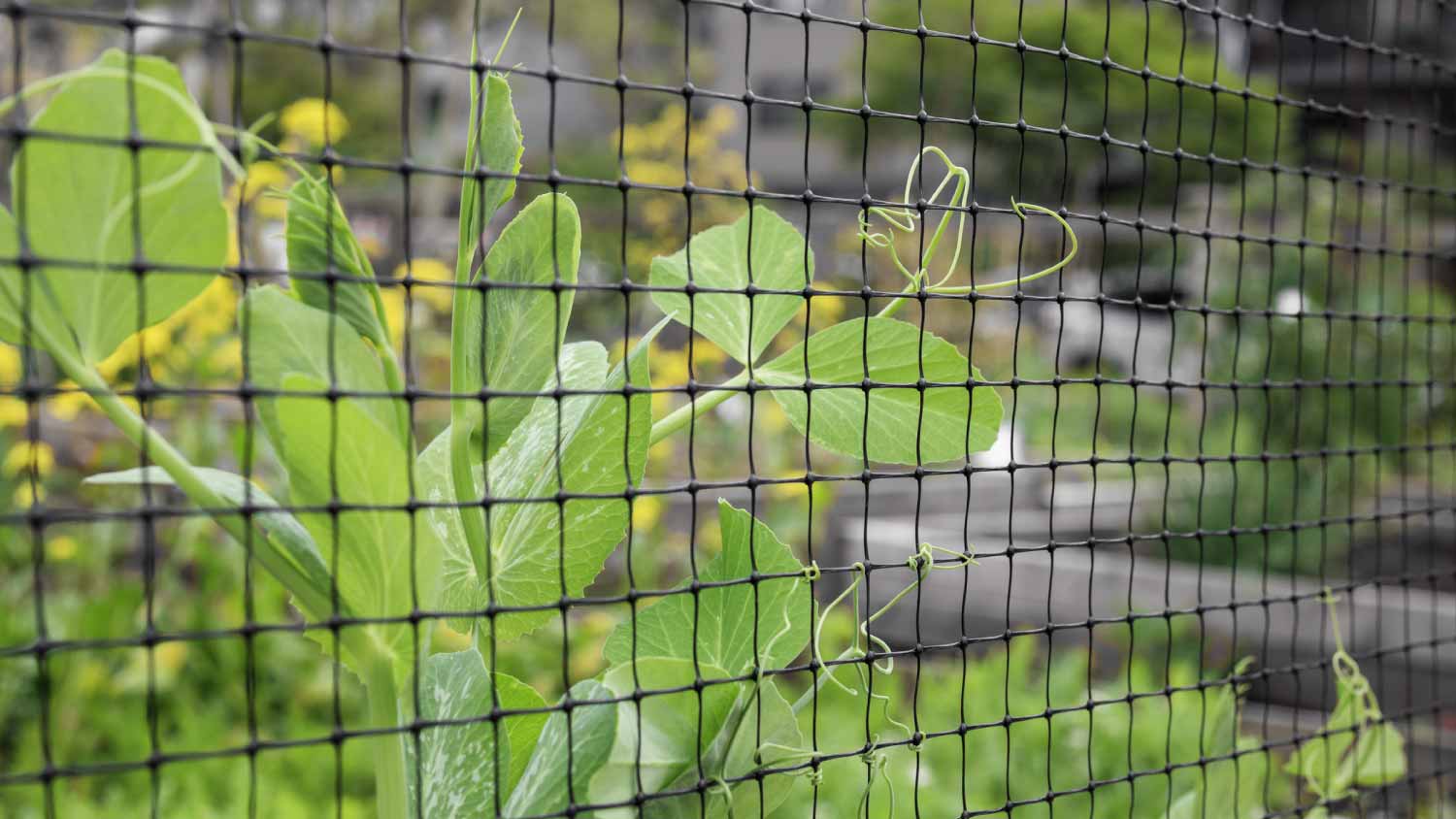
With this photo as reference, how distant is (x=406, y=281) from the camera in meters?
0.32

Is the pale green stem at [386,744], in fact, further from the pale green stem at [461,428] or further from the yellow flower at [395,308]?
the yellow flower at [395,308]

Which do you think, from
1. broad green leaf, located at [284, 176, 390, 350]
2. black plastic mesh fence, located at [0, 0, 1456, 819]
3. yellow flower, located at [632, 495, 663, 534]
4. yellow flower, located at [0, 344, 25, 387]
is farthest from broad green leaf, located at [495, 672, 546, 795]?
yellow flower, located at [0, 344, 25, 387]

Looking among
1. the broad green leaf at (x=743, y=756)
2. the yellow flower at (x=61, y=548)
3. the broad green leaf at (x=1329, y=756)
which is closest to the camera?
the broad green leaf at (x=743, y=756)

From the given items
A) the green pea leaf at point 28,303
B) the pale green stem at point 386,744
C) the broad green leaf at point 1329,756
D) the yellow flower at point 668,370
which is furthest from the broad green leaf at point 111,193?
the yellow flower at point 668,370

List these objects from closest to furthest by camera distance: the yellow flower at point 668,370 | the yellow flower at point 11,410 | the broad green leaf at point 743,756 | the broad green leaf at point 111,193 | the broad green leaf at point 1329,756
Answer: the broad green leaf at point 111,193 < the broad green leaf at point 743,756 < the broad green leaf at point 1329,756 < the yellow flower at point 11,410 < the yellow flower at point 668,370

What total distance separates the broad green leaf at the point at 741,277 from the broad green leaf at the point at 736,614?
0.06 metres

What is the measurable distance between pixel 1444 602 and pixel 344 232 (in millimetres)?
1964

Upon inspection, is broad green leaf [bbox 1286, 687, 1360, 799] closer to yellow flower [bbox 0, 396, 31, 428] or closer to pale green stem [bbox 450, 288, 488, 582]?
pale green stem [bbox 450, 288, 488, 582]

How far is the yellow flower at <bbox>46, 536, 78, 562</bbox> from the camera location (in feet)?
5.34

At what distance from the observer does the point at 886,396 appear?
1.32 ft

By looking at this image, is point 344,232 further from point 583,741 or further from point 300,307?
point 583,741

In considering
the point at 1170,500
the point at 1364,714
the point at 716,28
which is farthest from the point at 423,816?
the point at 716,28

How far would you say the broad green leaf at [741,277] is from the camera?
0.38 m

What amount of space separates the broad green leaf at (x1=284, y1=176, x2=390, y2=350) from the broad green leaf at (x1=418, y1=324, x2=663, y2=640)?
56 mm
